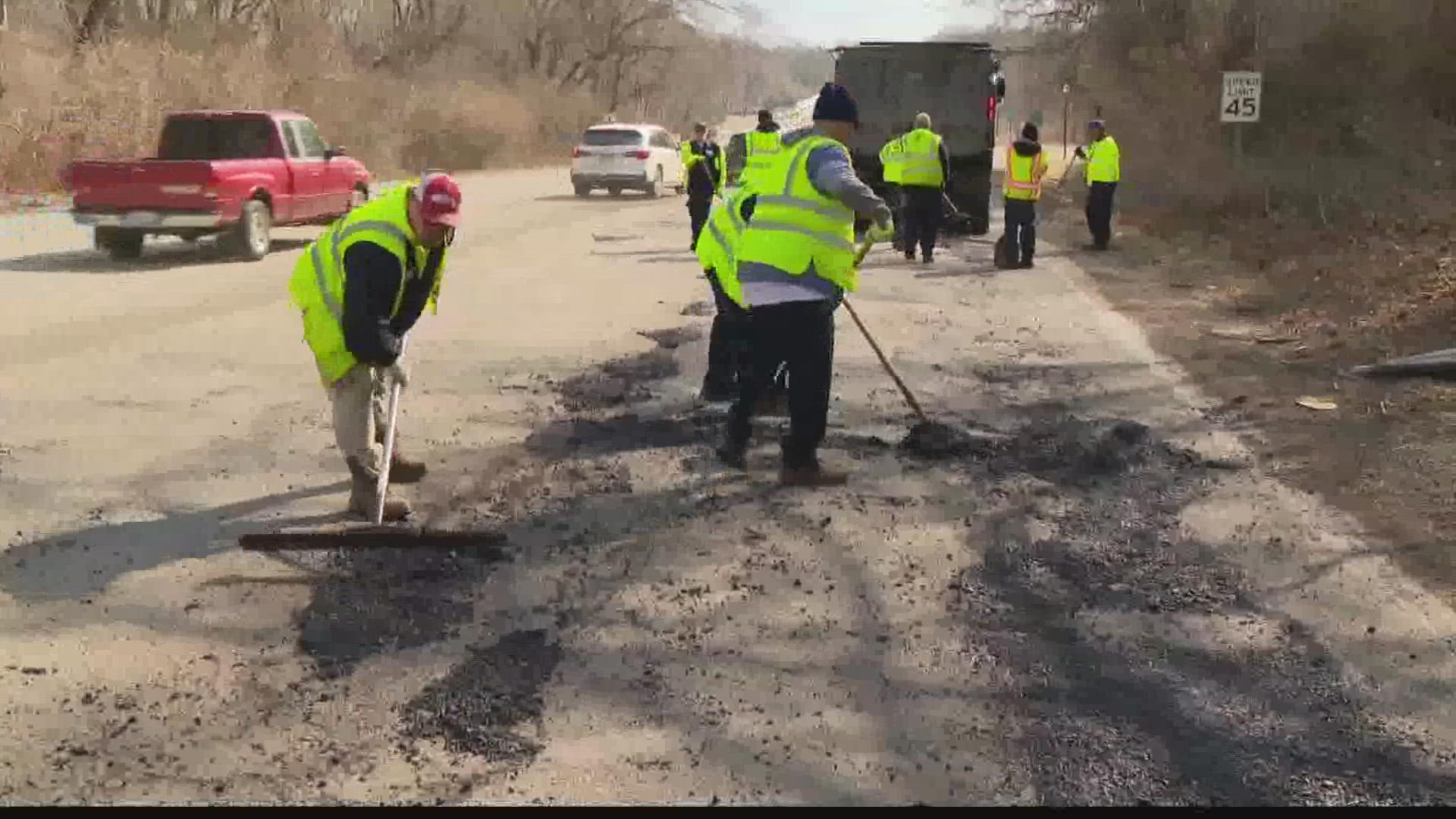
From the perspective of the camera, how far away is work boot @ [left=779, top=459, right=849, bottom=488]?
6398 millimetres

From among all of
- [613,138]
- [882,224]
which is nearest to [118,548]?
[882,224]

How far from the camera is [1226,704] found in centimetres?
404

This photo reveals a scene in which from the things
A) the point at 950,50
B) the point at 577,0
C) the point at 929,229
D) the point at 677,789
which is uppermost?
the point at 577,0

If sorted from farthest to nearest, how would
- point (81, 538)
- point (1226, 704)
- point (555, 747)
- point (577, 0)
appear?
1. point (577, 0)
2. point (81, 538)
3. point (1226, 704)
4. point (555, 747)

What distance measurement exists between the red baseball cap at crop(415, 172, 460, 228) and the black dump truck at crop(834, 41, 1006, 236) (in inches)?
595

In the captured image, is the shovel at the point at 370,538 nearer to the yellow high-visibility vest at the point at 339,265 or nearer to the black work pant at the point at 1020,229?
the yellow high-visibility vest at the point at 339,265

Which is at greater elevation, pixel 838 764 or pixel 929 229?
pixel 929 229

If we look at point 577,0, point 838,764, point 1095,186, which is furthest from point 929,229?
point 577,0

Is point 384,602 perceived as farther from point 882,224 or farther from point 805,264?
point 882,224

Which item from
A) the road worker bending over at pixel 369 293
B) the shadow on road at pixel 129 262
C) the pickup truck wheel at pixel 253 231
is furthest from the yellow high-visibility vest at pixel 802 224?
the pickup truck wheel at pixel 253 231

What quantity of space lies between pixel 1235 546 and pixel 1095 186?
45.1ft

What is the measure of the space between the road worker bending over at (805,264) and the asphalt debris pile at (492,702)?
89.4 inches

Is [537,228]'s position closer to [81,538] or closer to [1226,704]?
[81,538]

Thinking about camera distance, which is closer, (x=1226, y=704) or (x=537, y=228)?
(x=1226, y=704)
